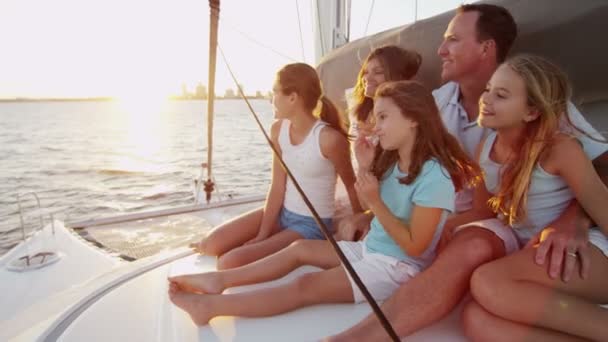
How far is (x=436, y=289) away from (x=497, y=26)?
1.09 metres

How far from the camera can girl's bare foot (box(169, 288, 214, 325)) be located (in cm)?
126

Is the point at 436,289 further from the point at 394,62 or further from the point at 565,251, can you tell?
the point at 394,62

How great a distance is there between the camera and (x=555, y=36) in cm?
160

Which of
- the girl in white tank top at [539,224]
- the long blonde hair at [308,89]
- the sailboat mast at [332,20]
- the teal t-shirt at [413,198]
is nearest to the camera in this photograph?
the girl in white tank top at [539,224]

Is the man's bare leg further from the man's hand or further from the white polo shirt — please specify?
the white polo shirt

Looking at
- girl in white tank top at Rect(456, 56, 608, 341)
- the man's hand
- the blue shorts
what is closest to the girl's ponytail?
the blue shorts

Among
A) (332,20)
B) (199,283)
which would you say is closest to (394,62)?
(199,283)

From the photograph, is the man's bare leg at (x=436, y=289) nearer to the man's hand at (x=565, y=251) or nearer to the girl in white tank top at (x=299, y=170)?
the man's hand at (x=565, y=251)

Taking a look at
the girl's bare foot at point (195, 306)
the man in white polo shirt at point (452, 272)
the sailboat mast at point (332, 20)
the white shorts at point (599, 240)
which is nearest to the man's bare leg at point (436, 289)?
the man in white polo shirt at point (452, 272)

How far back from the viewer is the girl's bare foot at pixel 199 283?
4.59ft

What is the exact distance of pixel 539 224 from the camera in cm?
129

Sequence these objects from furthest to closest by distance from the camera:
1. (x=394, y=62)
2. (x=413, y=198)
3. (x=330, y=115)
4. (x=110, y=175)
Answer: (x=110, y=175), (x=330, y=115), (x=394, y=62), (x=413, y=198)

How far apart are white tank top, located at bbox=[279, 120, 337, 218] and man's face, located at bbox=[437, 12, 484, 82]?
57 centimetres

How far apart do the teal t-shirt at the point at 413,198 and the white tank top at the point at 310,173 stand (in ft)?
1.65
